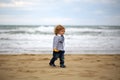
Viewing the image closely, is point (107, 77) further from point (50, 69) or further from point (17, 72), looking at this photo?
point (17, 72)

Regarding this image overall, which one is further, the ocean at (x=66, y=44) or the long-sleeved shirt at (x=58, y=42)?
the ocean at (x=66, y=44)

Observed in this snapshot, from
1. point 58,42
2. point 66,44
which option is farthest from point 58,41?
point 66,44

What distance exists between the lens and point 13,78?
18.1ft

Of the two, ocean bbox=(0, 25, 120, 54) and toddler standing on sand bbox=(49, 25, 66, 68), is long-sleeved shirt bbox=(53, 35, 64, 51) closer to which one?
toddler standing on sand bbox=(49, 25, 66, 68)

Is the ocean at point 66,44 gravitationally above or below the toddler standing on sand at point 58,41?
below

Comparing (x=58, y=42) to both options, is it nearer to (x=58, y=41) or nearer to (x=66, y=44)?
(x=58, y=41)

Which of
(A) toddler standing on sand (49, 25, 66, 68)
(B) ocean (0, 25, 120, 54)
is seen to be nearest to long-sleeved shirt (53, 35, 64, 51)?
(A) toddler standing on sand (49, 25, 66, 68)

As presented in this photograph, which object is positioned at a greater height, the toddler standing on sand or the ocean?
the toddler standing on sand

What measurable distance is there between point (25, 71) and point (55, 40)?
129 cm

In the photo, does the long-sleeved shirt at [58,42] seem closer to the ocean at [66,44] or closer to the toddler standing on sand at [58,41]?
the toddler standing on sand at [58,41]

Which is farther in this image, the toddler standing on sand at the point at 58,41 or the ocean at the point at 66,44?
the ocean at the point at 66,44

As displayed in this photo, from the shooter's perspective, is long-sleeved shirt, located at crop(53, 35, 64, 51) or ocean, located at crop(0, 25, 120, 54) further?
ocean, located at crop(0, 25, 120, 54)

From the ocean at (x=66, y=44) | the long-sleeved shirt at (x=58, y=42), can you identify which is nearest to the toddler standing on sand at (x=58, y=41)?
the long-sleeved shirt at (x=58, y=42)

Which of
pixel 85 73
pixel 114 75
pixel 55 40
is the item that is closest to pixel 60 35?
Answer: pixel 55 40
